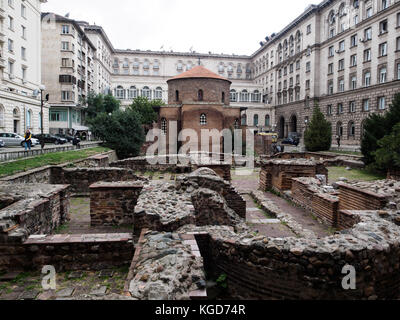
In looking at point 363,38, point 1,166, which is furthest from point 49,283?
point 363,38

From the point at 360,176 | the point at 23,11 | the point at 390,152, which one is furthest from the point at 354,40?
the point at 23,11

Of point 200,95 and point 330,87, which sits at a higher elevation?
point 330,87

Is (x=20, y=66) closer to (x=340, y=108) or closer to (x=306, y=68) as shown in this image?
(x=340, y=108)

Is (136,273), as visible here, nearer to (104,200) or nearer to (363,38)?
(104,200)

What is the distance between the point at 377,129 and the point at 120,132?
19.7 meters

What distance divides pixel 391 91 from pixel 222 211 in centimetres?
3033

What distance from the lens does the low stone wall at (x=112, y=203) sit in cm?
720

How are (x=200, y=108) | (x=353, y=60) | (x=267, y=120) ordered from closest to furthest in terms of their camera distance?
(x=200, y=108)
(x=353, y=60)
(x=267, y=120)

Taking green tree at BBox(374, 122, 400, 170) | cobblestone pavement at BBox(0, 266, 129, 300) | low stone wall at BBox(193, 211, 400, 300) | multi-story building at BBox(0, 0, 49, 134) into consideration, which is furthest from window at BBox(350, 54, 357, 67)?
cobblestone pavement at BBox(0, 266, 129, 300)

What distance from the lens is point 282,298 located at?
3.64m

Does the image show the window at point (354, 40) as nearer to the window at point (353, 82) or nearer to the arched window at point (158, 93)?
the window at point (353, 82)

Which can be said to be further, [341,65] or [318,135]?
[341,65]

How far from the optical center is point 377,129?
1803 centimetres

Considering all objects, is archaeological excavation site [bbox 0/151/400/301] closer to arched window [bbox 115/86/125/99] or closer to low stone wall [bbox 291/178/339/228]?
low stone wall [bbox 291/178/339/228]
